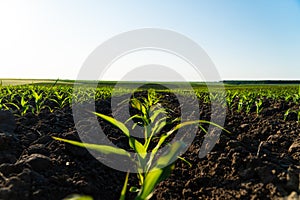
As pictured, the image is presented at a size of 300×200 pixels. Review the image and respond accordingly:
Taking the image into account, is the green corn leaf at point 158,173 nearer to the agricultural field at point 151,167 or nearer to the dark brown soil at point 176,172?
the agricultural field at point 151,167

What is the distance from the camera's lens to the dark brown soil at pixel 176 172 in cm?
189

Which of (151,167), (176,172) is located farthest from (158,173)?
(176,172)

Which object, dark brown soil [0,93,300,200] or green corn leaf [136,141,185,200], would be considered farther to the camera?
dark brown soil [0,93,300,200]

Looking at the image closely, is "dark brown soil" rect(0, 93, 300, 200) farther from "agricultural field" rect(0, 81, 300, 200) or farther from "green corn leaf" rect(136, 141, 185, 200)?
"green corn leaf" rect(136, 141, 185, 200)

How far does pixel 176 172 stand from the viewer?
2.57 m

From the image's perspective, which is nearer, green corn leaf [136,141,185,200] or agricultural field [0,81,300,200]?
green corn leaf [136,141,185,200]

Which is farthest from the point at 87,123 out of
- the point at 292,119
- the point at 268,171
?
the point at 292,119

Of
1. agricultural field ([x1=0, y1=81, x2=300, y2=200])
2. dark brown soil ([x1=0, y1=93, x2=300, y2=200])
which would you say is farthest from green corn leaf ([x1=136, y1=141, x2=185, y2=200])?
dark brown soil ([x1=0, y1=93, x2=300, y2=200])

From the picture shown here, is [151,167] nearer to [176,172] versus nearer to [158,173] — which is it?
[176,172]

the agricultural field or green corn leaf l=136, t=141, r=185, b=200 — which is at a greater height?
green corn leaf l=136, t=141, r=185, b=200

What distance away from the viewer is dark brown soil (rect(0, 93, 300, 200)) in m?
1.89

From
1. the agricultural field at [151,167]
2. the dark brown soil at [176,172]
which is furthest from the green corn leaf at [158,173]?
the dark brown soil at [176,172]

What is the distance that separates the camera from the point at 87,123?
12.2 ft

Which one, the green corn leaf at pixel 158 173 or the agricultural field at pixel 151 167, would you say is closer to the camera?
the green corn leaf at pixel 158 173
